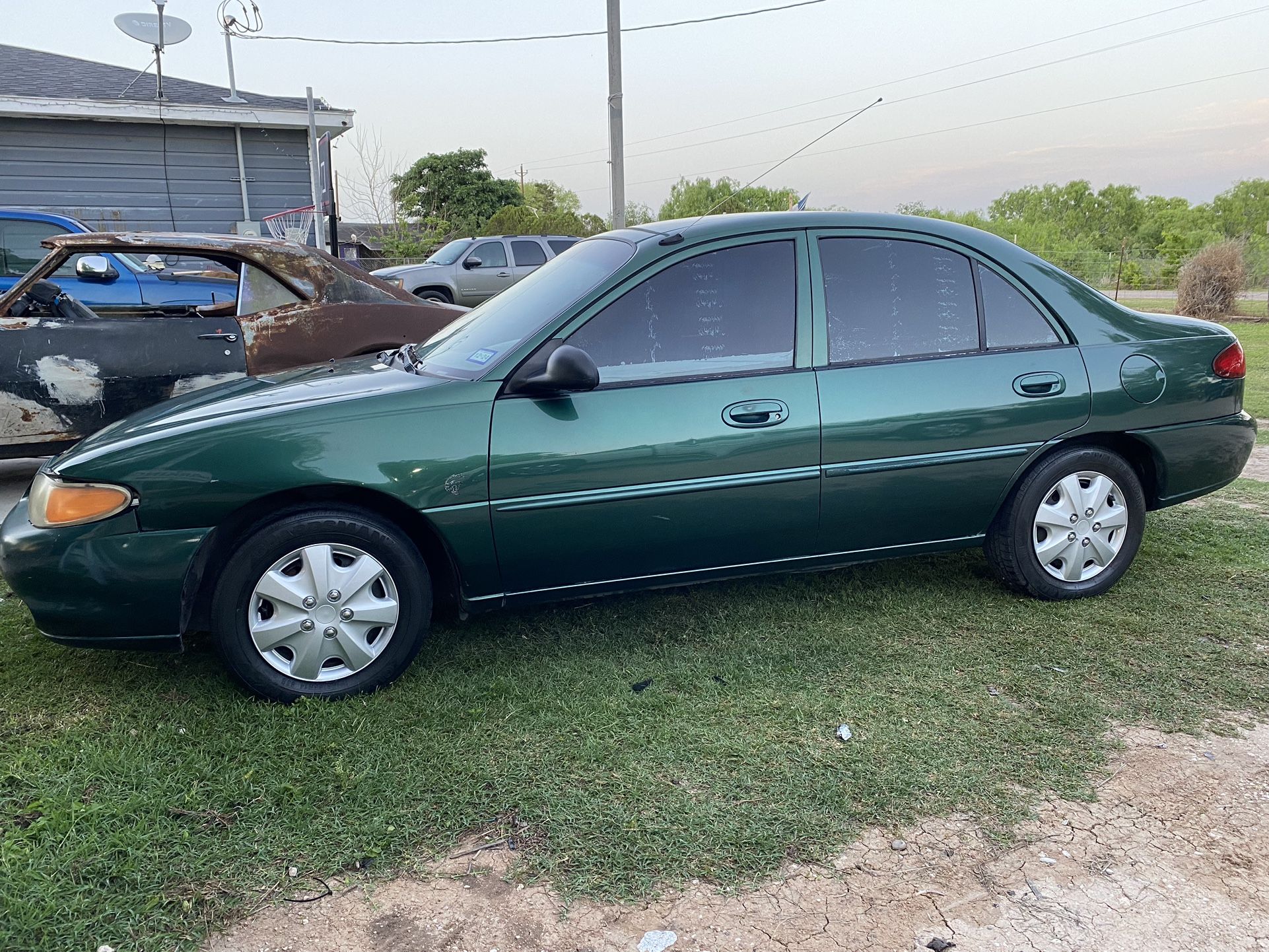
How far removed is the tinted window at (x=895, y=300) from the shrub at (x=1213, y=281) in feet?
64.6

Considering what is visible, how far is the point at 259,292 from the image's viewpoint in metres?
5.61

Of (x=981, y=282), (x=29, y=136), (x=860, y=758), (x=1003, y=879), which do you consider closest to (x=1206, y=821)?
(x=1003, y=879)

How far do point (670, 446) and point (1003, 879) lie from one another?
1640 millimetres

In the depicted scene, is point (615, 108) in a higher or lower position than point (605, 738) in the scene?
higher

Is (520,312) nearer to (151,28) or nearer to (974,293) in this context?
(974,293)

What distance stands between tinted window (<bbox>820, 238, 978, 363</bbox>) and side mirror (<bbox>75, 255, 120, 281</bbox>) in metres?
5.46

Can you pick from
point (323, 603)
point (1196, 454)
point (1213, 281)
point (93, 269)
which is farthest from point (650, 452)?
point (1213, 281)

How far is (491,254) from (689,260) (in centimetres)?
1285

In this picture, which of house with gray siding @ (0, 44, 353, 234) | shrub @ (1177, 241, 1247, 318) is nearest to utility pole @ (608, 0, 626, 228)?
house with gray siding @ (0, 44, 353, 234)

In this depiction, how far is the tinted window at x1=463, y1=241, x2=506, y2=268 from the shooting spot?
51.0 ft

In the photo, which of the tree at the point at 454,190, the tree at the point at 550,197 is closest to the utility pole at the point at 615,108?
the tree at the point at 454,190

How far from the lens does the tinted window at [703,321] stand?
3.26 metres

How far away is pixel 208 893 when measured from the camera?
216 cm

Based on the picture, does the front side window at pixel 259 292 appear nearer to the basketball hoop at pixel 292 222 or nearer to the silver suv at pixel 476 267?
the basketball hoop at pixel 292 222
